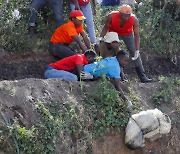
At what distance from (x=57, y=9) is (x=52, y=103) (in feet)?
8.89

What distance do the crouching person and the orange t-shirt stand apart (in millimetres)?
967

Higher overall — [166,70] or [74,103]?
[74,103]

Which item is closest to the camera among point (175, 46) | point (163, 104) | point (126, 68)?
point (163, 104)

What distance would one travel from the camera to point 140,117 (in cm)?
→ 848

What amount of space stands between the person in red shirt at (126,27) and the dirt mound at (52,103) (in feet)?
3.51

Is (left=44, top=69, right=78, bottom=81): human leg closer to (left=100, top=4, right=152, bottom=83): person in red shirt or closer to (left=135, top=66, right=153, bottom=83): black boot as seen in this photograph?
(left=100, top=4, right=152, bottom=83): person in red shirt

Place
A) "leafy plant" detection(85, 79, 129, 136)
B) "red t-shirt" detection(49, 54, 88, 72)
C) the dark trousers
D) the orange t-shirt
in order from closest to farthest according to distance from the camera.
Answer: "leafy plant" detection(85, 79, 129, 136) → "red t-shirt" detection(49, 54, 88, 72) → the orange t-shirt → the dark trousers

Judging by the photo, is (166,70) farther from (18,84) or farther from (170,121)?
(18,84)

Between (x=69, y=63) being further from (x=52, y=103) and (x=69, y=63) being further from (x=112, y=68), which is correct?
(x=52, y=103)

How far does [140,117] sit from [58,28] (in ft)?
7.70

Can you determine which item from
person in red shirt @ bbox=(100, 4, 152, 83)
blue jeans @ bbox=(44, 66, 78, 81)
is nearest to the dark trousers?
person in red shirt @ bbox=(100, 4, 152, 83)

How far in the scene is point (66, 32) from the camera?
969cm

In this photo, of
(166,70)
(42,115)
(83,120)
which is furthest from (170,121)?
(166,70)

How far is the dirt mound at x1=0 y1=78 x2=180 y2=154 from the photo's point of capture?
306 inches
